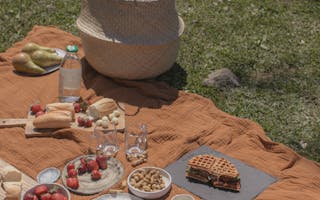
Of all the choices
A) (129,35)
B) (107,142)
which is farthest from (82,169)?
(129,35)

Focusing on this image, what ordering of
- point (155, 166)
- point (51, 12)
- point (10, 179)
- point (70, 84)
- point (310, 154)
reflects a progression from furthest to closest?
1. point (51, 12)
2. point (70, 84)
3. point (310, 154)
4. point (155, 166)
5. point (10, 179)

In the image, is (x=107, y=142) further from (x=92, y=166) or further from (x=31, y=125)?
(x=31, y=125)

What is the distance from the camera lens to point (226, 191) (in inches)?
161

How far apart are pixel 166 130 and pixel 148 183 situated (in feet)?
2.97

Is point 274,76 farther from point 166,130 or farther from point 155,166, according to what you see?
point 155,166

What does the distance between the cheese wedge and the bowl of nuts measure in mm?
869

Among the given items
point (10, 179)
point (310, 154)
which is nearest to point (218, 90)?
point (310, 154)

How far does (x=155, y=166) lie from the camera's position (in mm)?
4324

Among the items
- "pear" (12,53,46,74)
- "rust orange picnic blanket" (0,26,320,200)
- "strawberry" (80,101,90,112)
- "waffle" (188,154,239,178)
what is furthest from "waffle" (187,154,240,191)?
"pear" (12,53,46,74)

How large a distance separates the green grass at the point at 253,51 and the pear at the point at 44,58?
33.8 inches

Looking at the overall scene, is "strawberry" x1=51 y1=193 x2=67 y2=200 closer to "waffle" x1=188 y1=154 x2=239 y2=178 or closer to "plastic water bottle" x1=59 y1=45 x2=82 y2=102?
"waffle" x1=188 y1=154 x2=239 y2=178

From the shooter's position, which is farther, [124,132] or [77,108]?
[77,108]

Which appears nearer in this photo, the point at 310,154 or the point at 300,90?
the point at 310,154

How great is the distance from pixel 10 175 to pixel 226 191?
1.73m
